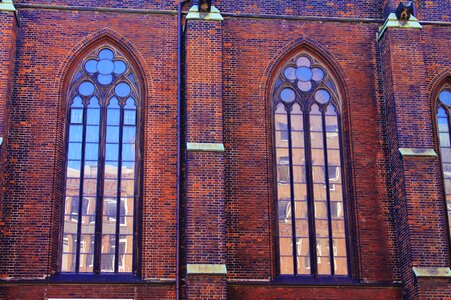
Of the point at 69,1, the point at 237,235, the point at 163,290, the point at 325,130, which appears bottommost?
the point at 163,290

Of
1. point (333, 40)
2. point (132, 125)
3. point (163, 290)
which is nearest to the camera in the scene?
point (163, 290)

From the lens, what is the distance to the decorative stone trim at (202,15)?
18.1 meters

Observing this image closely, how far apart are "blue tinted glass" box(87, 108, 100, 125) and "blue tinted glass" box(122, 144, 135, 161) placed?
0.89m

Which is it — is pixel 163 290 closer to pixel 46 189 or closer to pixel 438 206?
pixel 46 189

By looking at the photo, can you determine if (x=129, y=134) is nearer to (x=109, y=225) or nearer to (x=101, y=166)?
(x=101, y=166)

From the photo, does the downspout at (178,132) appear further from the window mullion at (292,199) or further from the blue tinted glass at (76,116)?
the window mullion at (292,199)

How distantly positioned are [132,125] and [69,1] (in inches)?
138

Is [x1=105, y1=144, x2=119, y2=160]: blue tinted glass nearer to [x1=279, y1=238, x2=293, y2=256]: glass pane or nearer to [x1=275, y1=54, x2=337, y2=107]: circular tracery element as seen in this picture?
[x1=275, y1=54, x2=337, y2=107]: circular tracery element

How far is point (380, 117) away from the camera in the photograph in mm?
18672

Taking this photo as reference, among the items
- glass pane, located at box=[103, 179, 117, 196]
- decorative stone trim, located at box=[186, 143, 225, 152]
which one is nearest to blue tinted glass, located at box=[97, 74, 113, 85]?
glass pane, located at box=[103, 179, 117, 196]

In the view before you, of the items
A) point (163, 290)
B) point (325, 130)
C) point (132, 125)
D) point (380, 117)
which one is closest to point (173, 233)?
point (163, 290)

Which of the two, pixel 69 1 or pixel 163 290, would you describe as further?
pixel 69 1

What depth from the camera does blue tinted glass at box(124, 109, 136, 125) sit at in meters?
18.1

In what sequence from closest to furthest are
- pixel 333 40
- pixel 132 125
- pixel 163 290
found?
1. pixel 163 290
2. pixel 132 125
3. pixel 333 40
